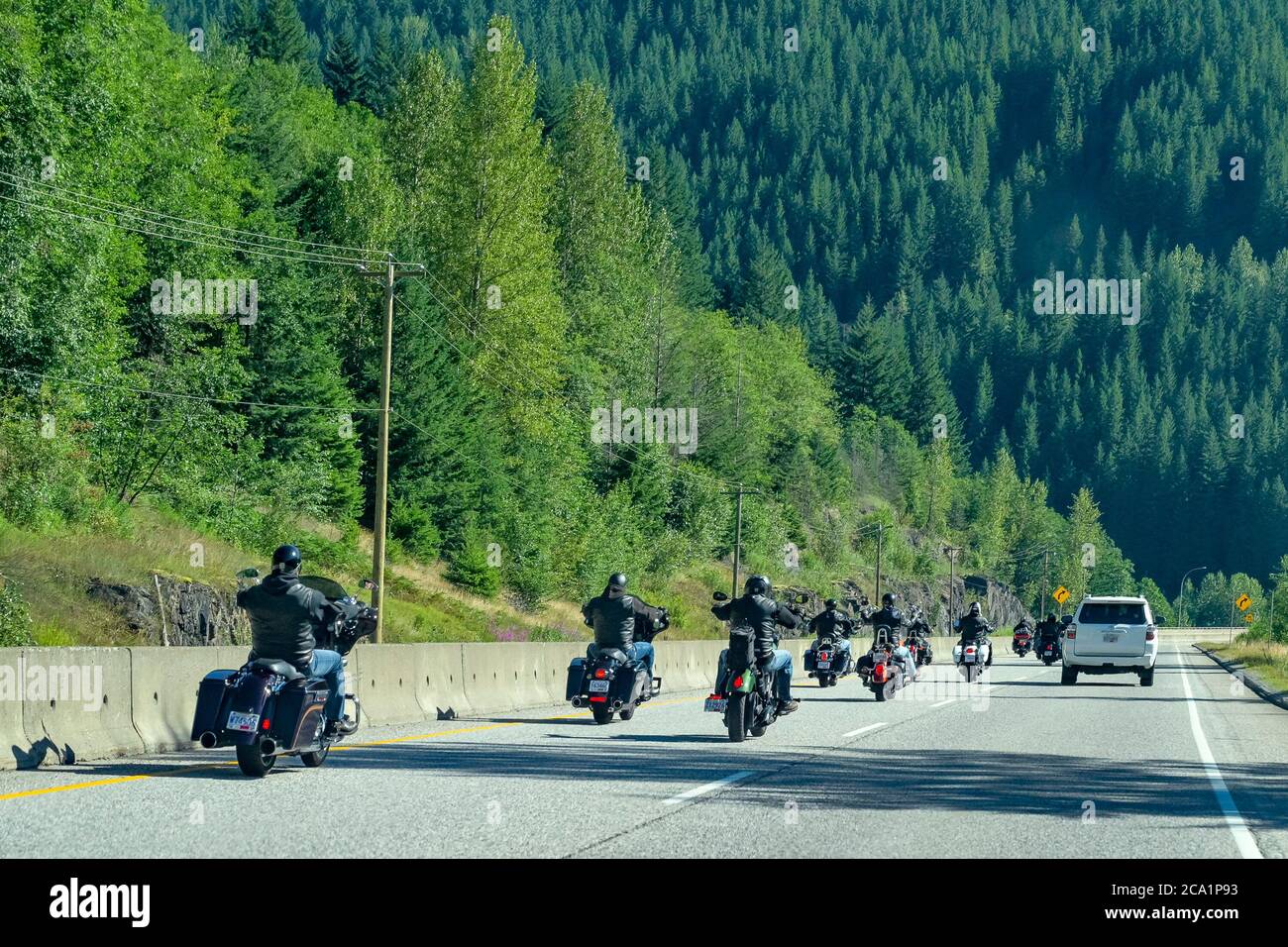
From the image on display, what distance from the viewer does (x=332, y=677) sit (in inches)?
528

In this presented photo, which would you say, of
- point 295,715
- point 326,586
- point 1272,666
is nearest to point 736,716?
point 326,586

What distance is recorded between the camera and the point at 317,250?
59.0 metres

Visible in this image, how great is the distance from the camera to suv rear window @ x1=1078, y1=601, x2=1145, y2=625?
3475 cm

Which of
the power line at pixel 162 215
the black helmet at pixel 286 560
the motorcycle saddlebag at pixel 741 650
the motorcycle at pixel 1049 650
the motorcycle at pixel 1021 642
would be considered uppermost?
the power line at pixel 162 215

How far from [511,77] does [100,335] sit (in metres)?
28.2

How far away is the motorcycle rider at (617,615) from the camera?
63.5ft

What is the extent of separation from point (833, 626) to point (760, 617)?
998 cm

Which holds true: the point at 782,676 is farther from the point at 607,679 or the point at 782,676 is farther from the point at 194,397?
the point at 194,397

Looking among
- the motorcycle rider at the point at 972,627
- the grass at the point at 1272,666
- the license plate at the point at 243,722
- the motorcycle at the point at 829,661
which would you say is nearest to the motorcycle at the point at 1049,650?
the grass at the point at 1272,666

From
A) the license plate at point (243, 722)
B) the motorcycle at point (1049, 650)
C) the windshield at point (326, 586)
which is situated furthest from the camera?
the motorcycle at point (1049, 650)

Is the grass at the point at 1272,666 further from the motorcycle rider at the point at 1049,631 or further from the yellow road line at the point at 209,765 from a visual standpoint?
the yellow road line at the point at 209,765

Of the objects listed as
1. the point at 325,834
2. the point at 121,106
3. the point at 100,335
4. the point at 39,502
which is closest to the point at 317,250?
the point at 121,106

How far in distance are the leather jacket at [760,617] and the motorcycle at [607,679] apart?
1669mm
